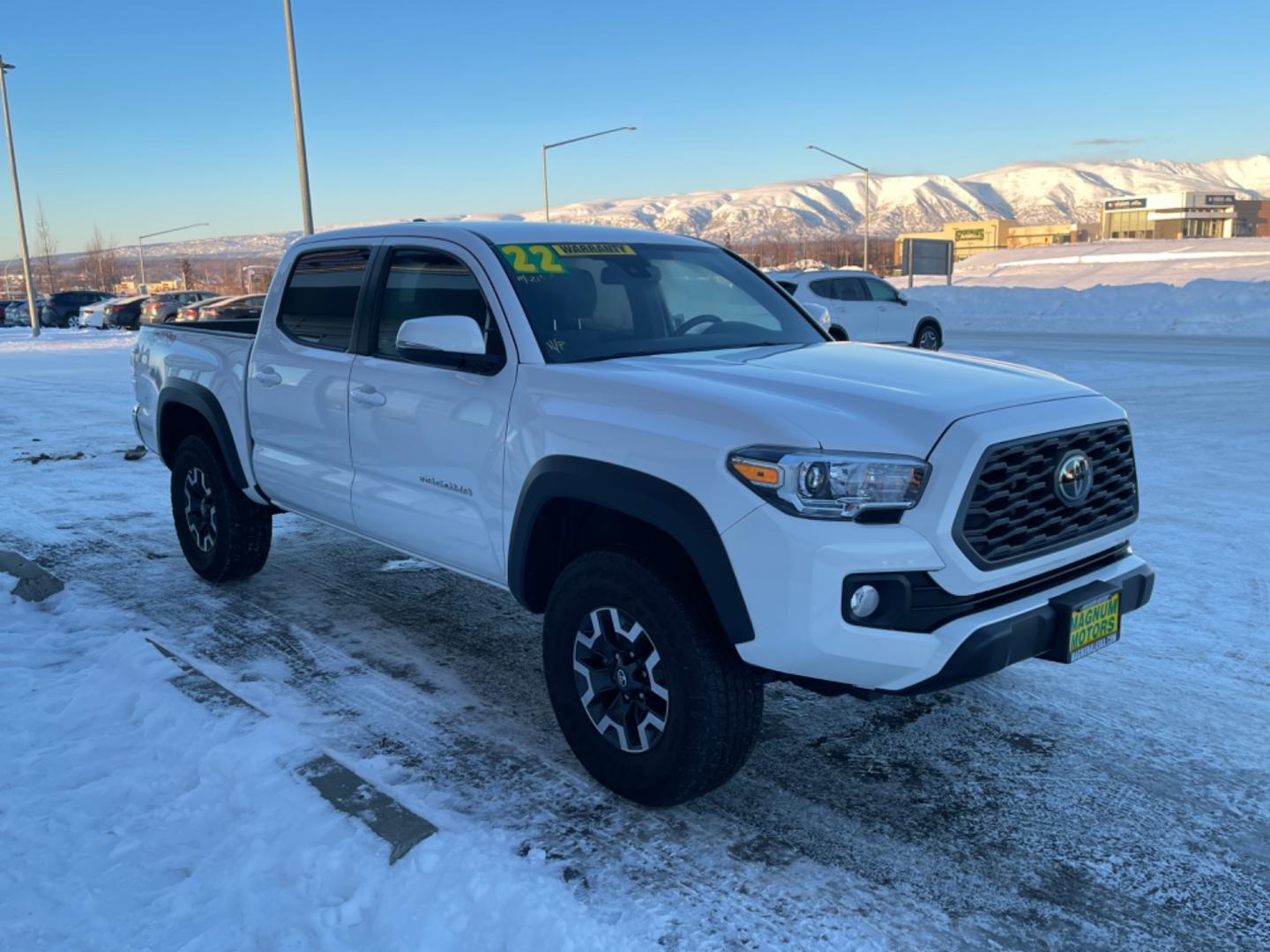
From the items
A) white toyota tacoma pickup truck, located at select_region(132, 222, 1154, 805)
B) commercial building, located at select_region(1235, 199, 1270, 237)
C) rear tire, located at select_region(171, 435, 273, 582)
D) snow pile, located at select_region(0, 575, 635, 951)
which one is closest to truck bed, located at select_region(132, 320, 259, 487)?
rear tire, located at select_region(171, 435, 273, 582)

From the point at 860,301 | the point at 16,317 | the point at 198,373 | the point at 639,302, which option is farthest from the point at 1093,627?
the point at 16,317

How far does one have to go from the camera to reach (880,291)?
62.7ft

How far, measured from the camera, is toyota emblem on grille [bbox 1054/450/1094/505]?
3.33 meters

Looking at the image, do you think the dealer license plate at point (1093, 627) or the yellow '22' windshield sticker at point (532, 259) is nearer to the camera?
the dealer license plate at point (1093, 627)

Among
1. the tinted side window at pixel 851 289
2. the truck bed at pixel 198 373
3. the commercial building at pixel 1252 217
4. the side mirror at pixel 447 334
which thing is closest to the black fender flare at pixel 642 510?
the side mirror at pixel 447 334

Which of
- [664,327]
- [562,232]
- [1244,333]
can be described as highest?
[562,232]

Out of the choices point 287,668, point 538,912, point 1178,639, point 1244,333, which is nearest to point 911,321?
point 1244,333

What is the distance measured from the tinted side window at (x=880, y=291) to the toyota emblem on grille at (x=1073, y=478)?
16.1 m

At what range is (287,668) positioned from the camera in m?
4.75

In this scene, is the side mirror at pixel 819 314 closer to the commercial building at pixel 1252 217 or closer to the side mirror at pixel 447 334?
the side mirror at pixel 447 334

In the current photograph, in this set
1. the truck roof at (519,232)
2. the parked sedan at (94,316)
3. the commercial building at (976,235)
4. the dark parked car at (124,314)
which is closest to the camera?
the truck roof at (519,232)

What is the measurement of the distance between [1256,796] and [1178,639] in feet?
4.90

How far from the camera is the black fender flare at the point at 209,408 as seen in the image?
5715 millimetres

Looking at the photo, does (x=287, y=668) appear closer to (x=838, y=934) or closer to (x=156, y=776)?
(x=156, y=776)
